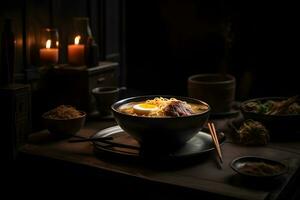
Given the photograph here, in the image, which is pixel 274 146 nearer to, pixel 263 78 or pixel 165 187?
pixel 165 187

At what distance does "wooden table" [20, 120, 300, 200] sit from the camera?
1966 millimetres

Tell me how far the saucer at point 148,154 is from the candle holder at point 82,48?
2.01 ft

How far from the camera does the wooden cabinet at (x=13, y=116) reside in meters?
2.43

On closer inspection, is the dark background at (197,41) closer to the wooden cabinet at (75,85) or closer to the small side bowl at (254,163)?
the wooden cabinet at (75,85)

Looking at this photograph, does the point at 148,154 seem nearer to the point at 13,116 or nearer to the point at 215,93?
the point at 13,116

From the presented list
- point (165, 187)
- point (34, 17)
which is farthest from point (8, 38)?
point (165, 187)

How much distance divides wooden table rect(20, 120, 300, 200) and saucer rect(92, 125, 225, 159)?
45mm

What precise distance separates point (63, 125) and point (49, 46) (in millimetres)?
645

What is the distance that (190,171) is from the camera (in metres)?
2.19

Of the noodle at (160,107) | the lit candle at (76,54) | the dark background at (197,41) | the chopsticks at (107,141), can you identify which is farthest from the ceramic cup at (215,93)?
the dark background at (197,41)

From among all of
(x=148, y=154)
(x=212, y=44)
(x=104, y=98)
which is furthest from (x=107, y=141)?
(x=212, y=44)

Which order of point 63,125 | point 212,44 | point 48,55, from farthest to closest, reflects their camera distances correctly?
point 212,44
point 48,55
point 63,125

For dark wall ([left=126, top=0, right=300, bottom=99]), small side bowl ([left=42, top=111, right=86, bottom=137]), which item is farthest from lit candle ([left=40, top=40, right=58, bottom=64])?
dark wall ([left=126, top=0, right=300, bottom=99])

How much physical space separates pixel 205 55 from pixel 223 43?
0.26 meters
